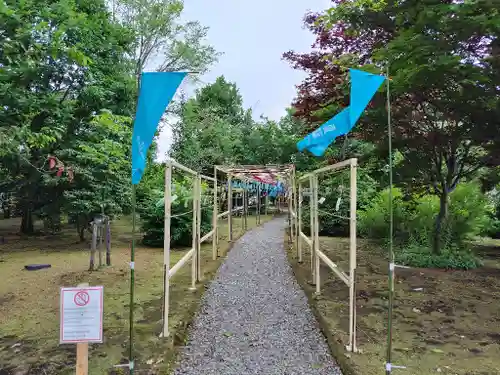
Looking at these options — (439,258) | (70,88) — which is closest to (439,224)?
(439,258)

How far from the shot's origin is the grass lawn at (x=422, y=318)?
2.93 m

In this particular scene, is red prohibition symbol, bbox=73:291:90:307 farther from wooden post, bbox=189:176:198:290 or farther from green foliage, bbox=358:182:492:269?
green foliage, bbox=358:182:492:269

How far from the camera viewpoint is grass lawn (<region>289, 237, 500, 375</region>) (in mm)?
2928

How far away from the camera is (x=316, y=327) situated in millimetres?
3938

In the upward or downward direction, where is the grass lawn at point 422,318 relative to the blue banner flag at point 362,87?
downward

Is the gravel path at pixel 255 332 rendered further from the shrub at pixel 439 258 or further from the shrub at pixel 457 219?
the shrub at pixel 457 219

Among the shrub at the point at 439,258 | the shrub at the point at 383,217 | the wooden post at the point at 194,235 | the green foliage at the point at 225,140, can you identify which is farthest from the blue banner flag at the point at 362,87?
the green foliage at the point at 225,140

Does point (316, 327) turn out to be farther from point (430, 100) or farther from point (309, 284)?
point (430, 100)

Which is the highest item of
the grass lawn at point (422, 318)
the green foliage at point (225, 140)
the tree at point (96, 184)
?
the green foliage at point (225, 140)

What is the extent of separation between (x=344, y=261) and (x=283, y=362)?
427 centimetres

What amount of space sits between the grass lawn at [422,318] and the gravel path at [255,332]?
8.3 inches

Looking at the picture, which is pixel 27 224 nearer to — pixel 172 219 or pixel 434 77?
pixel 172 219

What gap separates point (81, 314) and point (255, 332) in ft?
6.71

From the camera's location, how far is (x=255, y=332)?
380cm
